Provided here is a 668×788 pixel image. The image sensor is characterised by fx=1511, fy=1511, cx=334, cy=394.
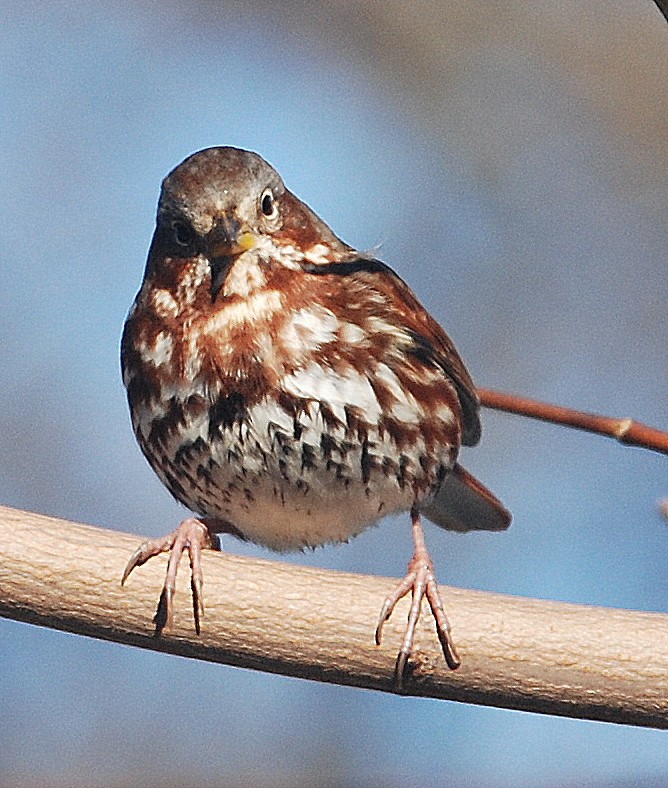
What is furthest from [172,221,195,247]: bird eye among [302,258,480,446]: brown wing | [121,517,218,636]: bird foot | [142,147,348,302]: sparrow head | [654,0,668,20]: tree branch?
[654,0,668,20]: tree branch

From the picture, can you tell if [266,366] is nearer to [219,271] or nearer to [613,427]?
[219,271]

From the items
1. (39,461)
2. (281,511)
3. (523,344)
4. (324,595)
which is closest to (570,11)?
(523,344)

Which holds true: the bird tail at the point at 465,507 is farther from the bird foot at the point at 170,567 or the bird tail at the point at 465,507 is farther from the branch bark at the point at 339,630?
the branch bark at the point at 339,630

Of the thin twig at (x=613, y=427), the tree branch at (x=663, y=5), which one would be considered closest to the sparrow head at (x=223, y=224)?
the thin twig at (x=613, y=427)

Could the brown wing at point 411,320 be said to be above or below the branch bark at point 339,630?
above

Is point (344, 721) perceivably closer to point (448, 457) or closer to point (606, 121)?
point (448, 457)

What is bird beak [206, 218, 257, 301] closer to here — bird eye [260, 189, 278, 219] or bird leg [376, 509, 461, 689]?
bird eye [260, 189, 278, 219]
